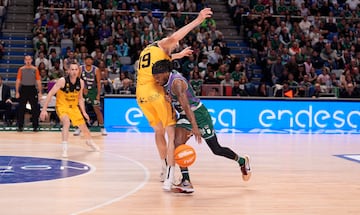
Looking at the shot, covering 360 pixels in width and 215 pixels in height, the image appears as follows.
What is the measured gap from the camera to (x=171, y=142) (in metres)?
7.58

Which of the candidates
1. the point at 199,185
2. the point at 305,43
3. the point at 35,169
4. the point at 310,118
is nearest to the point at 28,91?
the point at 35,169

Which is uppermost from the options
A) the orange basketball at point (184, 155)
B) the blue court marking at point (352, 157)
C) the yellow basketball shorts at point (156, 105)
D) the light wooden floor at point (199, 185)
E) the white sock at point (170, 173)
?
the yellow basketball shorts at point (156, 105)

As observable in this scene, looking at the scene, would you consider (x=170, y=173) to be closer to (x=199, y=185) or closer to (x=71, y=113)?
(x=199, y=185)

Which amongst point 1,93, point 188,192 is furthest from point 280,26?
point 188,192

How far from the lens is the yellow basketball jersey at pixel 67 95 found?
420 inches

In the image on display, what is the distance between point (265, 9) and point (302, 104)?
23.3ft

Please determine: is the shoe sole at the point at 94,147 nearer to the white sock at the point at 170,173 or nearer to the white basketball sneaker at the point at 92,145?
the white basketball sneaker at the point at 92,145

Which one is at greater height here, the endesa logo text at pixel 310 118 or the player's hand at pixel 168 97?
the player's hand at pixel 168 97

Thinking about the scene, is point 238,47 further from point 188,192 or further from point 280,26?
point 188,192

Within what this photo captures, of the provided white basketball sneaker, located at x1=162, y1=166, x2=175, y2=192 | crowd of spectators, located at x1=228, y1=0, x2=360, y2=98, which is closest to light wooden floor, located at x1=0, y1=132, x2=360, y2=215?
white basketball sneaker, located at x1=162, y1=166, x2=175, y2=192

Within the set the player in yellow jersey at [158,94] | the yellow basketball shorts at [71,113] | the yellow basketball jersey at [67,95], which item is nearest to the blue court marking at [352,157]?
the player in yellow jersey at [158,94]

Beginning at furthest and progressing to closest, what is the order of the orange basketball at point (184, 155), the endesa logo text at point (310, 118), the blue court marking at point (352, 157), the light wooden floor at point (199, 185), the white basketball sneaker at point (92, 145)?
the endesa logo text at point (310, 118) → the white basketball sneaker at point (92, 145) → the blue court marking at point (352, 157) → the orange basketball at point (184, 155) → the light wooden floor at point (199, 185)

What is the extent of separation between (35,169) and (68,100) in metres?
1.99

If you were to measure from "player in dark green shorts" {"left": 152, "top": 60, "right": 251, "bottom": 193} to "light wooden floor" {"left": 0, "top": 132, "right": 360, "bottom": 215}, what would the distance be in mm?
318
